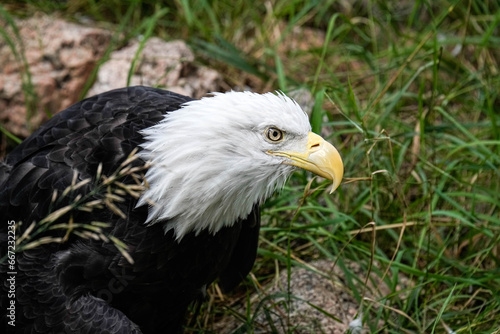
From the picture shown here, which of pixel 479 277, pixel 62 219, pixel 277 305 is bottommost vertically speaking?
pixel 277 305

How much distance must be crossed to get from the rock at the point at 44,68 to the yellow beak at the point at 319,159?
256cm

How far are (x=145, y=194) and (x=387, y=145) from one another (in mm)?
2050

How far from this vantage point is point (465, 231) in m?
4.62

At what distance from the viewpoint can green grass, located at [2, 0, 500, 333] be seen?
4082mm

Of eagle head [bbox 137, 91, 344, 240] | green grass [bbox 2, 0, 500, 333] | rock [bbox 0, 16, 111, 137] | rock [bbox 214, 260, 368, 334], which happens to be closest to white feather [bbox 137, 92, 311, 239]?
eagle head [bbox 137, 91, 344, 240]

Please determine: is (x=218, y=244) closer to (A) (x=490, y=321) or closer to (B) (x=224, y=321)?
(B) (x=224, y=321)

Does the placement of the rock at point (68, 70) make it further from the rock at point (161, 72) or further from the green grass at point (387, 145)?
the green grass at point (387, 145)

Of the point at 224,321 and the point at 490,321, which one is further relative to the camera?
the point at 224,321

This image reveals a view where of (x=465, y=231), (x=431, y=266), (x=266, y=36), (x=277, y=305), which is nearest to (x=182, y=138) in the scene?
(x=277, y=305)

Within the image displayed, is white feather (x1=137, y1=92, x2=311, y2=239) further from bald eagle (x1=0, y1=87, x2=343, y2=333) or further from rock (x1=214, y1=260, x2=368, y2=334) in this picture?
rock (x1=214, y1=260, x2=368, y2=334)

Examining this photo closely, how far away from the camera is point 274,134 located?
10.5 ft

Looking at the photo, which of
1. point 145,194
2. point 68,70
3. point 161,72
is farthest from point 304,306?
Result: point 68,70

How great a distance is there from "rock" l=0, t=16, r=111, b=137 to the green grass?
0.41 meters

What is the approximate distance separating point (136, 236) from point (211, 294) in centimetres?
123
